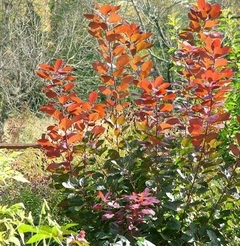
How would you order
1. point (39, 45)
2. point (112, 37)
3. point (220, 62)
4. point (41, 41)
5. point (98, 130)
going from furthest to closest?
point (39, 45), point (41, 41), point (98, 130), point (112, 37), point (220, 62)

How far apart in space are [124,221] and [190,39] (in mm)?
974

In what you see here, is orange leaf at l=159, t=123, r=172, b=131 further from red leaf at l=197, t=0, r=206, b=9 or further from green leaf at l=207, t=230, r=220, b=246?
red leaf at l=197, t=0, r=206, b=9

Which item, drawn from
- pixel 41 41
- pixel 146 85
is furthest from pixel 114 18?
pixel 41 41

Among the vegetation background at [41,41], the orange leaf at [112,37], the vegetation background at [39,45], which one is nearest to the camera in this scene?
the orange leaf at [112,37]

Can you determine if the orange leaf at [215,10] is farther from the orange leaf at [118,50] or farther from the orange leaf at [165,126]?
the orange leaf at [165,126]

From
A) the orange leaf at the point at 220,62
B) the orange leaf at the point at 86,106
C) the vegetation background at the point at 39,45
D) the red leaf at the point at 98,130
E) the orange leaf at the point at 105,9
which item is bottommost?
the vegetation background at the point at 39,45

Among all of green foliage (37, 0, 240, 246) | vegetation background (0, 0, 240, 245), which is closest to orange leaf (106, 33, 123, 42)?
green foliage (37, 0, 240, 246)

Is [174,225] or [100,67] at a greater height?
[100,67]

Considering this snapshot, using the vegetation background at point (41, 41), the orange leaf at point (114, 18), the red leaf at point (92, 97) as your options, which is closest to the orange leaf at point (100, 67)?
the red leaf at point (92, 97)

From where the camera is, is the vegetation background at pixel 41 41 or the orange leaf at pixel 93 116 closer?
the orange leaf at pixel 93 116

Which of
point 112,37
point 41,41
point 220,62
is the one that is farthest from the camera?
point 41,41

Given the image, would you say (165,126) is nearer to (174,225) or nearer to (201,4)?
(174,225)

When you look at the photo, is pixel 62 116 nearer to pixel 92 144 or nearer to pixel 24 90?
pixel 92 144

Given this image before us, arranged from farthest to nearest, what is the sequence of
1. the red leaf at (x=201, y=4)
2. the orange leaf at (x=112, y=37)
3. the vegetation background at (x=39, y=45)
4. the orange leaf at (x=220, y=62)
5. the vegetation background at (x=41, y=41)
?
the vegetation background at (x=41, y=41) → the vegetation background at (x=39, y=45) → the red leaf at (x=201, y=4) → the orange leaf at (x=112, y=37) → the orange leaf at (x=220, y=62)
